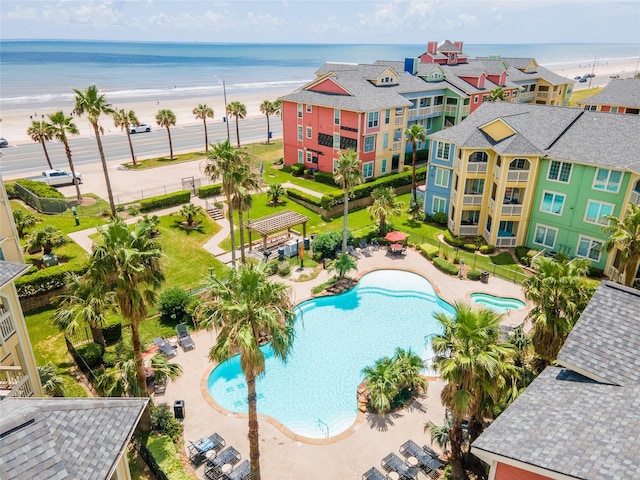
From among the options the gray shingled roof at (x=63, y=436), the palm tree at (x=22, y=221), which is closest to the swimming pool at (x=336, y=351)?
the gray shingled roof at (x=63, y=436)

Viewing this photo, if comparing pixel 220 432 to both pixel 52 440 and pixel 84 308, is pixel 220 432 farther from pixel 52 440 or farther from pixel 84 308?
pixel 52 440

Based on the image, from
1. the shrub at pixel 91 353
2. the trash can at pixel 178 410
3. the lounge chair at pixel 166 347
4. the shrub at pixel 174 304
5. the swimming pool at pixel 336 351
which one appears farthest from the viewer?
the shrub at pixel 174 304

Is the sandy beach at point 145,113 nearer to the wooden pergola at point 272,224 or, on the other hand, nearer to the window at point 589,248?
the wooden pergola at point 272,224

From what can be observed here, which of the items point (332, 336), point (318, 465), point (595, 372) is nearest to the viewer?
point (595, 372)

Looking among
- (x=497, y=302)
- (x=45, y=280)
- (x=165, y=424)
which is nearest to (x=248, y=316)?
(x=165, y=424)

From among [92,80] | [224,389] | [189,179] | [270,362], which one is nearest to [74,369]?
[224,389]

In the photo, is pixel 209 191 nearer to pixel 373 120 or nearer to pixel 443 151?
pixel 373 120
